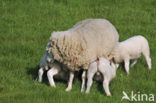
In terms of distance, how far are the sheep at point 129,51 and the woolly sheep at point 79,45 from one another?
533 millimetres

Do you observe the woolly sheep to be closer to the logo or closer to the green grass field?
the green grass field

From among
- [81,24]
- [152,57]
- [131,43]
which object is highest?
[81,24]

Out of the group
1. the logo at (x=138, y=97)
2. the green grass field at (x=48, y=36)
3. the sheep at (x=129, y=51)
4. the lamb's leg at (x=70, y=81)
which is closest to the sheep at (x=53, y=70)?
the lamb's leg at (x=70, y=81)

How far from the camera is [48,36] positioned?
1175 cm

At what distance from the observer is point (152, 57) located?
10453 mm

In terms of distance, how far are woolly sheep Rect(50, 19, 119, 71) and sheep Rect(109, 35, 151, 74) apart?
1.75 feet

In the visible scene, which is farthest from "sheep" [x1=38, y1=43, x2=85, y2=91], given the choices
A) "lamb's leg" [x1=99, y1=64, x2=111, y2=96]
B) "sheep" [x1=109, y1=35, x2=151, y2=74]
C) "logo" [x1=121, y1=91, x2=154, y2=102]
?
"sheep" [x1=109, y1=35, x2=151, y2=74]

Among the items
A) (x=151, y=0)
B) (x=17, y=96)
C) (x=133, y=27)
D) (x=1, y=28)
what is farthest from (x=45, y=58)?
(x=151, y=0)

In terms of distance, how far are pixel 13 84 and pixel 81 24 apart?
2.16m

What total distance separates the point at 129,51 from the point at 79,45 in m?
1.73

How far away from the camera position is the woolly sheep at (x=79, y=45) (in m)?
7.97

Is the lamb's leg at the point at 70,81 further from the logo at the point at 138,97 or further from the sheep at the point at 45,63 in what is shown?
the logo at the point at 138,97

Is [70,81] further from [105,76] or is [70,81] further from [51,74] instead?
[105,76]

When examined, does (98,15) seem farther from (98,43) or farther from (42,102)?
(42,102)
